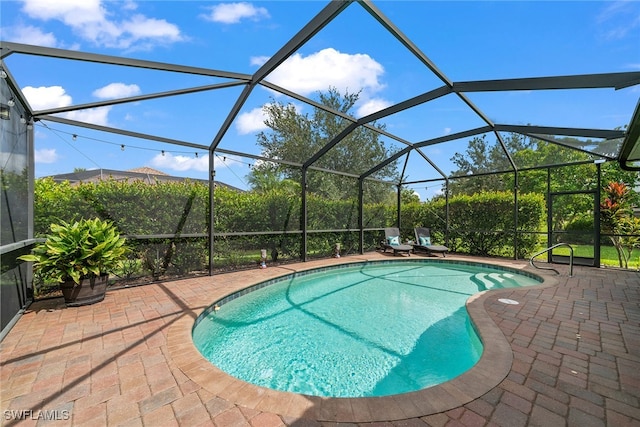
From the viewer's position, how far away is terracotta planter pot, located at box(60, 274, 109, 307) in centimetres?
418

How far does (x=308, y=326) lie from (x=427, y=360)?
1.85m

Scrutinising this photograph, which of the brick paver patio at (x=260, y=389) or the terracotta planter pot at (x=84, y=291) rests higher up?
the terracotta planter pot at (x=84, y=291)

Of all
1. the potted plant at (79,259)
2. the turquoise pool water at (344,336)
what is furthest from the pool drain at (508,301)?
the potted plant at (79,259)

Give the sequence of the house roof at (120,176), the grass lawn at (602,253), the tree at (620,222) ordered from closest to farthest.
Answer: the house roof at (120,176)
the tree at (620,222)
the grass lawn at (602,253)

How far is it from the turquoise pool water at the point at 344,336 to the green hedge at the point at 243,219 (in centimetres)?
198

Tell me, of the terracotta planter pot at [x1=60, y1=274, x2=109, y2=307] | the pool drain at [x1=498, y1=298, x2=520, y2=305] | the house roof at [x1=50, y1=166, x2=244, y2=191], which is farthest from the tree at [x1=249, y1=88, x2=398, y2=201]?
the terracotta planter pot at [x1=60, y1=274, x2=109, y2=307]

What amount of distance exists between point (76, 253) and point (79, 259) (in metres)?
0.11

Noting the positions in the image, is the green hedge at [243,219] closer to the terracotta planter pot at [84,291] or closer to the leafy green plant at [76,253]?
the leafy green plant at [76,253]

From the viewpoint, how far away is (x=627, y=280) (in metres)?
6.04

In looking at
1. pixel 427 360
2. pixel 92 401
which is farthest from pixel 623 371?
pixel 92 401

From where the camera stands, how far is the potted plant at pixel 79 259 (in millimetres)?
4012

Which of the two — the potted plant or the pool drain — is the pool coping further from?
the potted plant

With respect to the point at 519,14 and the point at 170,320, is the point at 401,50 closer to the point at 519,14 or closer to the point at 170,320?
the point at 519,14

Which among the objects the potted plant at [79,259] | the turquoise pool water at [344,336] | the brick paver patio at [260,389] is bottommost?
the turquoise pool water at [344,336]
